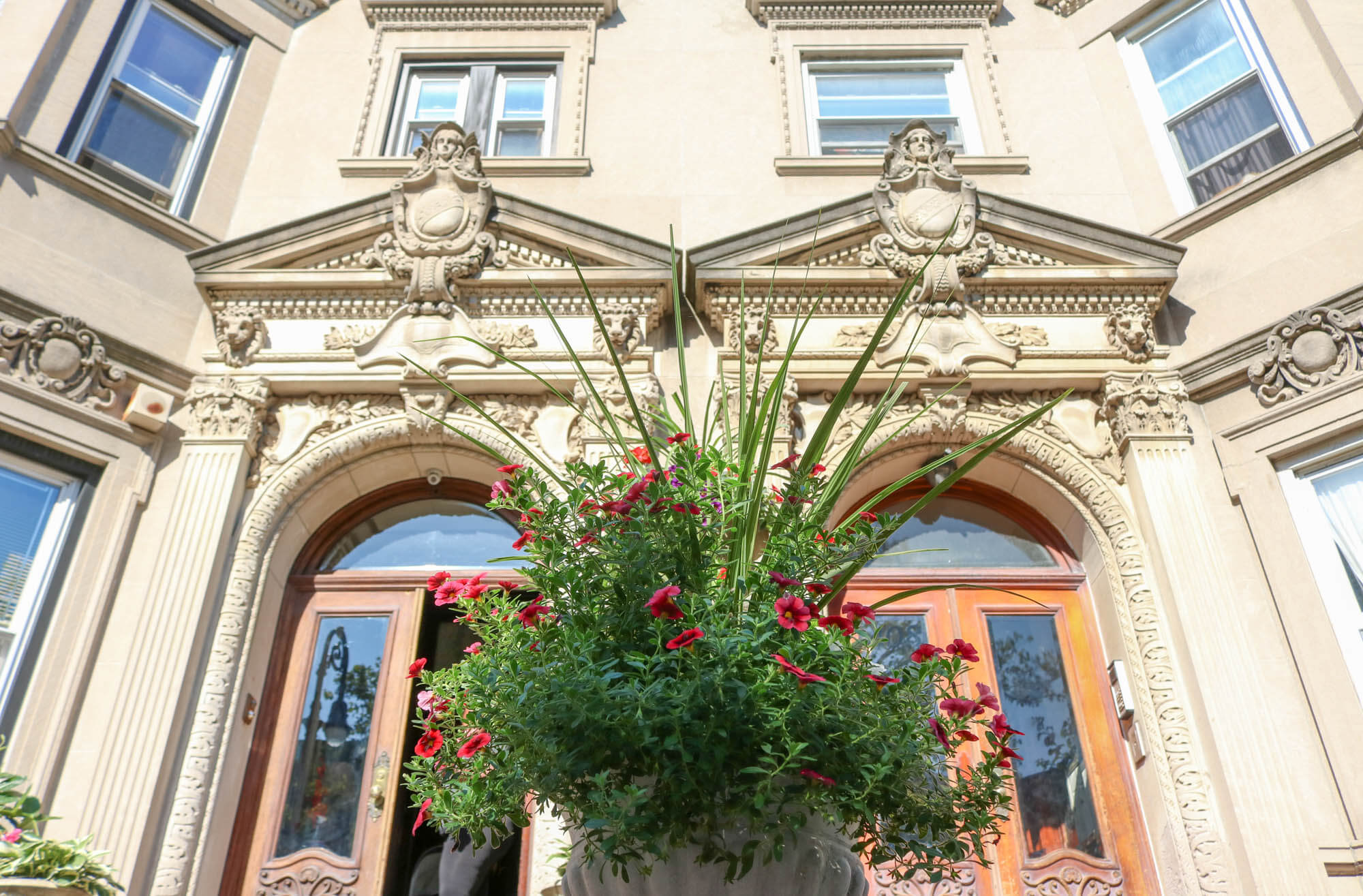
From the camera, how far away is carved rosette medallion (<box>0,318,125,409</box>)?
558 cm

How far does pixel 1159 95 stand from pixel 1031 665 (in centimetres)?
455

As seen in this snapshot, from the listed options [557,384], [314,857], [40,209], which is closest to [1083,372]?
[557,384]

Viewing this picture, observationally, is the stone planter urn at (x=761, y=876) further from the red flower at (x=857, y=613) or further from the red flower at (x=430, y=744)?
the red flower at (x=430, y=744)

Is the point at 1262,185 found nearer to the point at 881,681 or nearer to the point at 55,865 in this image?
the point at 881,681

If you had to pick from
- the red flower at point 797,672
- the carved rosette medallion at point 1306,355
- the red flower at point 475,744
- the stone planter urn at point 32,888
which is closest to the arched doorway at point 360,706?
the stone planter urn at point 32,888

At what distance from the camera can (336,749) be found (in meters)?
5.63

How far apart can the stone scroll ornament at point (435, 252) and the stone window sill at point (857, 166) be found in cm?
225

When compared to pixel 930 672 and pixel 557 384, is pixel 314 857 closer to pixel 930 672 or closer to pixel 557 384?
pixel 557 384

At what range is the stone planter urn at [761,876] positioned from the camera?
2.49 m

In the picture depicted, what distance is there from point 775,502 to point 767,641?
0.70 metres

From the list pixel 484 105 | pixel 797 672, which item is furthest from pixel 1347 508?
pixel 484 105

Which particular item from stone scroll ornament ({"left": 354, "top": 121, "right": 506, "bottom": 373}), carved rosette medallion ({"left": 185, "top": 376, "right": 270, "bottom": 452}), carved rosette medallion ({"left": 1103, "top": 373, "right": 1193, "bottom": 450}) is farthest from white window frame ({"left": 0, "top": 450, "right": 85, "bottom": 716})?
carved rosette medallion ({"left": 1103, "top": 373, "right": 1193, "bottom": 450})

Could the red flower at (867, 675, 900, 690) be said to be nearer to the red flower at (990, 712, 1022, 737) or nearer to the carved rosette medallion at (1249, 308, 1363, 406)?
the red flower at (990, 712, 1022, 737)

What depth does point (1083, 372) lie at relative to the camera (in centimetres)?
609
